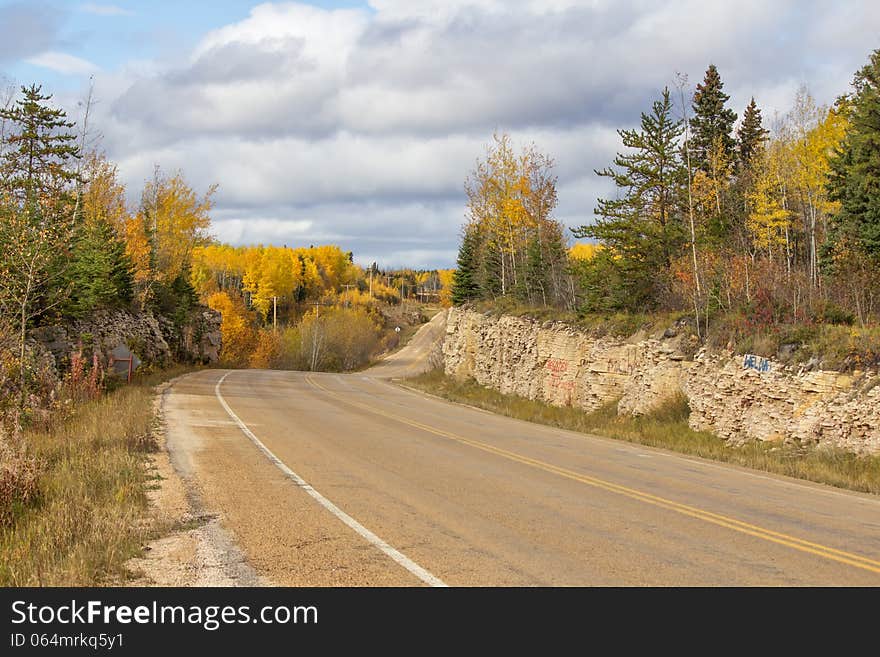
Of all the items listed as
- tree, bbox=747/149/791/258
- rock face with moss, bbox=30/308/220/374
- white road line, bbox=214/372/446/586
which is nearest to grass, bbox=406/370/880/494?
white road line, bbox=214/372/446/586

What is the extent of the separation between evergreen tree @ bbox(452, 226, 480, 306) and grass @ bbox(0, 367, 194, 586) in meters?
34.3

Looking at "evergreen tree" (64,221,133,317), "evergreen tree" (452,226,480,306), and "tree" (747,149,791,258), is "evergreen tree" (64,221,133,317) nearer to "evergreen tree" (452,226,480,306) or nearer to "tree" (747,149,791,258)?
"evergreen tree" (452,226,480,306)

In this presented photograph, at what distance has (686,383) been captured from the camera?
2169 cm

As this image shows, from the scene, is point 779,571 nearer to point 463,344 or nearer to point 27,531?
point 27,531

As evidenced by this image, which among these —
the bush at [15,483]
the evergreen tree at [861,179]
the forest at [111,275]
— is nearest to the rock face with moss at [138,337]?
the forest at [111,275]

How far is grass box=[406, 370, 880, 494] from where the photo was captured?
14250 millimetres

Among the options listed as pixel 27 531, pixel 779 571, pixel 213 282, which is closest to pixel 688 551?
pixel 779 571

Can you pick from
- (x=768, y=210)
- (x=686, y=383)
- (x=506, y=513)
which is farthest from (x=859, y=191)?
(x=506, y=513)

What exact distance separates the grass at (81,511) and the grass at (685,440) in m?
11.9

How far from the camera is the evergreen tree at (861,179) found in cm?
2642

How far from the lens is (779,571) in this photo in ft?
22.8

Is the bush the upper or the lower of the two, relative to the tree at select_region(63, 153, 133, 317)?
lower

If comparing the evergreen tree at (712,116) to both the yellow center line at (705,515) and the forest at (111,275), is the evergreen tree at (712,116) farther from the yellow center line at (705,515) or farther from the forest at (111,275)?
the yellow center line at (705,515)
